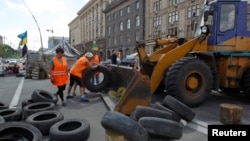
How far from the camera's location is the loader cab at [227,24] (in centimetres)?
898

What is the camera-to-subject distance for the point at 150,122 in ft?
17.9

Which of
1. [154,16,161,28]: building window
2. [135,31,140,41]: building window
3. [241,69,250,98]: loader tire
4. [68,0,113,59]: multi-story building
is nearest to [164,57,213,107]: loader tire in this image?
[241,69,250,98]: loader tire

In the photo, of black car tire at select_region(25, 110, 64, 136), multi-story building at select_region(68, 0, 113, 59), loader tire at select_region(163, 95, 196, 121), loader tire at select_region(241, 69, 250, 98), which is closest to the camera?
black car tire at select_region(25, 110, 64, 136)

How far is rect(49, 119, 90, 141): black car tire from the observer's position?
219 inches

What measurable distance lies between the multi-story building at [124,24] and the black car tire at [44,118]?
164 ft

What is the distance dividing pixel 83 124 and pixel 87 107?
2.90 metres

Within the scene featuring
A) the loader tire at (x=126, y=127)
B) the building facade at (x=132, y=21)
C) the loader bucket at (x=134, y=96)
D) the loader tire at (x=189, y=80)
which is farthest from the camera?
the building facade at (x=132, y=21)

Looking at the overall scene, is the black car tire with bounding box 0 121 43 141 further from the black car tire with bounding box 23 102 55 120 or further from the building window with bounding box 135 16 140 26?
the building window with bounding box 135 16 140 26

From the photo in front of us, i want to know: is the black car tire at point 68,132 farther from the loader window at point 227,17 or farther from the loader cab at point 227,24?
the loader window at point 227,17

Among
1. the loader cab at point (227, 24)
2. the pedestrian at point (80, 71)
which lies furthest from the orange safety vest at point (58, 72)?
the loader cab at point (227, 24)

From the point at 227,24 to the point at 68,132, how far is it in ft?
19.7

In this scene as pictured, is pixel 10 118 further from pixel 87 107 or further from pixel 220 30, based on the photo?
pixel 220 30

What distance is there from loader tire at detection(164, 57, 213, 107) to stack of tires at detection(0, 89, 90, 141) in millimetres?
2753

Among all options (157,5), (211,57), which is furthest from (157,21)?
(211,57)
